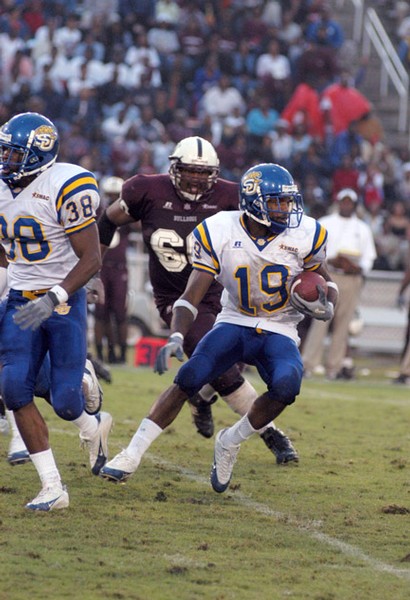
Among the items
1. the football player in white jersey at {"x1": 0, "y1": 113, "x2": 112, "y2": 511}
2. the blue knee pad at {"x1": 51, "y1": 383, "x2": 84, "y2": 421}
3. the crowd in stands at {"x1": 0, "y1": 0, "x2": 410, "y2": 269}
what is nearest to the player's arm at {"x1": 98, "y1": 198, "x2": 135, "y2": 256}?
the football player in white jersey at {"x1": 0, "y1": 113, "x2": 112, "y2": 511}

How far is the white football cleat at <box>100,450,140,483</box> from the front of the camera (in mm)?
A: 5309

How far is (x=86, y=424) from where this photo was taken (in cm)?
539

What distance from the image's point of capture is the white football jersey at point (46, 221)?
5.03 m

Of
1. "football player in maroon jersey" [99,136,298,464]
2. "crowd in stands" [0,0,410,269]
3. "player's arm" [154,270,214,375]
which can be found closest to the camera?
"player's arm" [154,270,214,375]

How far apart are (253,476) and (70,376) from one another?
137 centimetres

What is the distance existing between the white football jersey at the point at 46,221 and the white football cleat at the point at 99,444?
78 centimetres

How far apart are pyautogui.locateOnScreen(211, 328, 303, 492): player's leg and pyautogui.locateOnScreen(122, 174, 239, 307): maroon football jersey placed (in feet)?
3.63

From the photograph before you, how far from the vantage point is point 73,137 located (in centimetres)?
1476

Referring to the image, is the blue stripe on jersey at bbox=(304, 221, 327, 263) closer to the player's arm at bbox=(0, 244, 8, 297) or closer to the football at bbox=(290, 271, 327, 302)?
the football at bbox=(290, 271, 327, 302)

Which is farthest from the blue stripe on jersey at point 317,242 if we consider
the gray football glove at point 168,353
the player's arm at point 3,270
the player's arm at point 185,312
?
the player's arm at point 3,270

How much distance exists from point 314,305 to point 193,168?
4.28 ft

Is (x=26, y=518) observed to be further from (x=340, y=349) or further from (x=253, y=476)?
(x=340, y=349)

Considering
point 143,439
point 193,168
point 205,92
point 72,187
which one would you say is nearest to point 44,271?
point 72,187

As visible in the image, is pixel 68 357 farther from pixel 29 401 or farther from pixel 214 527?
pixel 214 527
